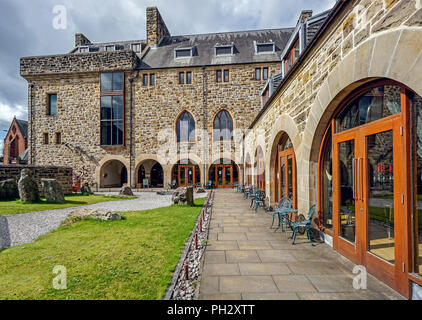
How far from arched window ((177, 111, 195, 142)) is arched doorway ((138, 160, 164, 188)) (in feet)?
14.1

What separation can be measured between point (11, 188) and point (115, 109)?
1114cm

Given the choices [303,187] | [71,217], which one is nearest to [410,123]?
[303,187]

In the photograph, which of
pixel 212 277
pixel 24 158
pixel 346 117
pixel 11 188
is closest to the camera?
pixel 212 277

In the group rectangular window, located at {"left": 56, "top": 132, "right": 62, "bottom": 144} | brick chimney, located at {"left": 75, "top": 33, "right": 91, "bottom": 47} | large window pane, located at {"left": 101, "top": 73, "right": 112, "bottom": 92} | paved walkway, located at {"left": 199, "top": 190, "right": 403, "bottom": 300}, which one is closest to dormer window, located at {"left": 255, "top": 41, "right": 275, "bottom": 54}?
large window pane, located at {"left": 101, "top": 73, "right": 112, "bottom": 92}

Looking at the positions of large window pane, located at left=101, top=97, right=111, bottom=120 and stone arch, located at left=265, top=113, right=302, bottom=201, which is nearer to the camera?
stone arch, located at left=265, top=113, right=302, bottom=201

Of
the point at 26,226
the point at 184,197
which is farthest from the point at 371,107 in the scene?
the point at 26,226

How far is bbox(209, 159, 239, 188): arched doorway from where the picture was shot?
20.2m

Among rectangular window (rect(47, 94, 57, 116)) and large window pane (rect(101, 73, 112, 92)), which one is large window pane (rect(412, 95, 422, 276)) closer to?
large window pane (rect(101, 73, 112, 92))

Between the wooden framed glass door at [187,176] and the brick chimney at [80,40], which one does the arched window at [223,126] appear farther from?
the brick chimney at [80,40]

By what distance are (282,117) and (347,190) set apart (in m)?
3.62

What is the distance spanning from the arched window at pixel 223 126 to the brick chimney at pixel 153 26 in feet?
34.5

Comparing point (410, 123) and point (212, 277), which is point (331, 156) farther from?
point (212, 277)

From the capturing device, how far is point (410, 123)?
8.44 ft
